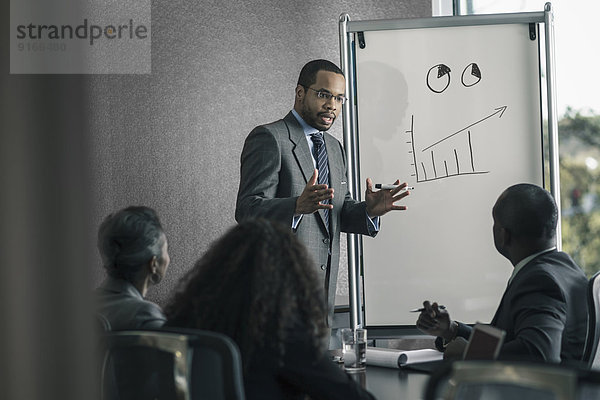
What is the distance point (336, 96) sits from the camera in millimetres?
2988

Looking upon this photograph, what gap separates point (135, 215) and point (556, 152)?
1.89 metres

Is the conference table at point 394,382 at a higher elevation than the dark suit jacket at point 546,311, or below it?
below

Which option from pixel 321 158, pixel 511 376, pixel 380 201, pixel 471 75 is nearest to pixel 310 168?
pixel 321 158

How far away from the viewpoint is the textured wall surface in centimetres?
366

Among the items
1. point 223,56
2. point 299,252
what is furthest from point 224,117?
point 299,252

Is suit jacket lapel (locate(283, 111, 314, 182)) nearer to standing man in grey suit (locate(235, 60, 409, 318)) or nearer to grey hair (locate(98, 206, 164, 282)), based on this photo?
standing man in grey suit (locate(235, 60, 409, 318))

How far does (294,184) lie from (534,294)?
1.38 m

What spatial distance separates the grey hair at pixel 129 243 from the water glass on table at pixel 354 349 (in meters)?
0.55

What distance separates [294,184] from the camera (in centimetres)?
301

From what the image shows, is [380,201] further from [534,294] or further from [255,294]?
[255,294]

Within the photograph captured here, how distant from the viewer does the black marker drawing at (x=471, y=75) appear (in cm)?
327

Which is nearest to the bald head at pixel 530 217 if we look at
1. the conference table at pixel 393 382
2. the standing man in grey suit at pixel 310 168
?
the conference table at pixel 393 382

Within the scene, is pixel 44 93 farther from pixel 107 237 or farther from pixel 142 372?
pixel 107 237

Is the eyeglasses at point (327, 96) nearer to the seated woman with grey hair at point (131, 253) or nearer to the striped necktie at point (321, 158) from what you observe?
the striped necktie at point (321, 158)
